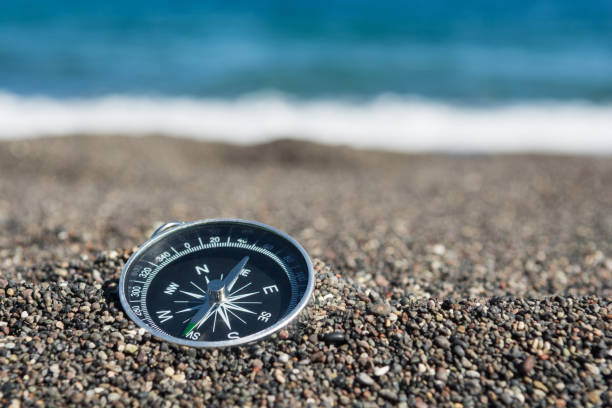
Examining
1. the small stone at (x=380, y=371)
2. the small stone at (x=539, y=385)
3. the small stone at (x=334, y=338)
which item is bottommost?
the small stone at (x=380, y=371)

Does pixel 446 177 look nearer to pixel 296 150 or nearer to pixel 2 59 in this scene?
pixel 296 150

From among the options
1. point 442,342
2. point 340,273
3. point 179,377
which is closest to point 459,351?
point 442,342

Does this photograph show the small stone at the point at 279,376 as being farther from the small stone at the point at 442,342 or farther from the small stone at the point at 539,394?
the small stone at the point at 539,394

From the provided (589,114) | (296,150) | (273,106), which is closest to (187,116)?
(273,106)

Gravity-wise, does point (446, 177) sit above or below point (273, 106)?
below

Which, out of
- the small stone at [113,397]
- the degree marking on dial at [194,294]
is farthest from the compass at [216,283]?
the small stone at [113,397]

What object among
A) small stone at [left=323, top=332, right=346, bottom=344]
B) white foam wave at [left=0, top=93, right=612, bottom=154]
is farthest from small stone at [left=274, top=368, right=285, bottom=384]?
white foam wave at [left=0, top=93, right=612, bottom=154]
